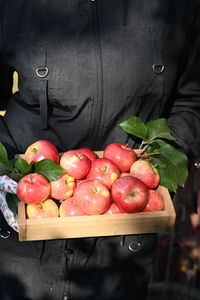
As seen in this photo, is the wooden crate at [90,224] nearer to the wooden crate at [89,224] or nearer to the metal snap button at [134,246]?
the wooden crate at [89,224]

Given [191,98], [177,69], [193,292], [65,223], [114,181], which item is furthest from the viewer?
[193,292]

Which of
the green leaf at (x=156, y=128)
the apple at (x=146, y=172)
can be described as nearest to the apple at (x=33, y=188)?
the apple at (x=146, y=172)

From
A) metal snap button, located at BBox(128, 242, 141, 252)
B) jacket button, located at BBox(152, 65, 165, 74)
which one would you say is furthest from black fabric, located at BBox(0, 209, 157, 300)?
jacket button, located at BBox(152, 65, 165, 74)

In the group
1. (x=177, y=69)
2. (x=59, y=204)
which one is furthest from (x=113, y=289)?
(x=177, y=69)

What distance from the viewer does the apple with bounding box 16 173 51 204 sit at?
1393 mm

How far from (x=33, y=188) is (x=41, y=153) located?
0.56 ft

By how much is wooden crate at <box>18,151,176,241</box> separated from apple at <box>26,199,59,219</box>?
0.02 meters

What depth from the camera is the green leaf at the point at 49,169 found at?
1479 millimetres

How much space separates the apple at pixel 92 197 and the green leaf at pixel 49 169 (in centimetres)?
8

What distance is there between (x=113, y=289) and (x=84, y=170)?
707mm

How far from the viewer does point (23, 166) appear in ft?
4.85

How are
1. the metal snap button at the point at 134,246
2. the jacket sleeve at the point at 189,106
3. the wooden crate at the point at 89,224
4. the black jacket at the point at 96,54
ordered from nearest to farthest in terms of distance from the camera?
the wooden crate at the point at 89,224 → the black jacket at the point at 96,54 → the jacket sleeve at the point at 189,106 → the metal snap button at the point at 134,246

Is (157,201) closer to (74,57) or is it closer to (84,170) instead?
(84,170)

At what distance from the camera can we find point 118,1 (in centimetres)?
162
